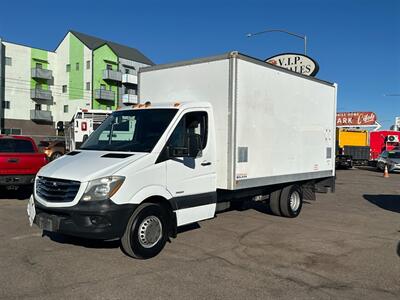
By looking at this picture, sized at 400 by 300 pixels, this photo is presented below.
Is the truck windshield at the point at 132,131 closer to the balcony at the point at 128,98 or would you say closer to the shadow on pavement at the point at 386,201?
the shadow on pavement at the point at 386,201

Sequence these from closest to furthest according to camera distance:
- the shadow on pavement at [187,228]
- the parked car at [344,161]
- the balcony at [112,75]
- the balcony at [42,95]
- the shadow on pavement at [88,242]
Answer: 1. the shadow on pavement at [88,242]
2. the shadow on pavement at [187,228]
3. the parked car at [344,161]
4. the balcony at [42,95]
5. the balcony at [112,75]

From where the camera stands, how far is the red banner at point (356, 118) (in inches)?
2482

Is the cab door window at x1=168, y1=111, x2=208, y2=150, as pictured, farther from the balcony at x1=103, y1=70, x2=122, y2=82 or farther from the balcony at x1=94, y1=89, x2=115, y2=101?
the balcony at x1=103, y1=70, x2=122, y2=82

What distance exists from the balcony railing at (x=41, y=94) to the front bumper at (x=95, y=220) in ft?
183

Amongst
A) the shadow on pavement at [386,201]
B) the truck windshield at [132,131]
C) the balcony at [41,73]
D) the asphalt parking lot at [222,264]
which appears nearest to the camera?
the asphalt parking lot at [222,264]

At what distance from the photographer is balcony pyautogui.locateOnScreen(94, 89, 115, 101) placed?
196 feet

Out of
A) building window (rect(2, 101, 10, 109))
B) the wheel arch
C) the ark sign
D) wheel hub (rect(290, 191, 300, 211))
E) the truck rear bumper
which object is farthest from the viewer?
building window (rect(2, 101, 10, 109))

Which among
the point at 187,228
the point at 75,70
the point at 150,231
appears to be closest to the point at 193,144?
the point at 150,231

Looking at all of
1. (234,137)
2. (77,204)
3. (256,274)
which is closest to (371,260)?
(256,274)

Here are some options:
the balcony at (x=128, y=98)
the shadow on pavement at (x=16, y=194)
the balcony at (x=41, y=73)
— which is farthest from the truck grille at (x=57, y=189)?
the balcony at (x=128, y=98)

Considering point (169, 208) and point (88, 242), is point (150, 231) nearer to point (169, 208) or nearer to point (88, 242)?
point (169, 208)

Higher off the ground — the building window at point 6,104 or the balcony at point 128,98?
the balcony at point 128,98

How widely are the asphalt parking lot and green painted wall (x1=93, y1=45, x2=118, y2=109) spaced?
53.2m

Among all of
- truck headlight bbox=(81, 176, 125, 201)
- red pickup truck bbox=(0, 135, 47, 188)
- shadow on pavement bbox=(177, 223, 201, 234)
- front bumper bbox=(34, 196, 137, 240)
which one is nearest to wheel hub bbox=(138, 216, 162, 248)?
front bumper bbox=(34, 196, 137, 240)
